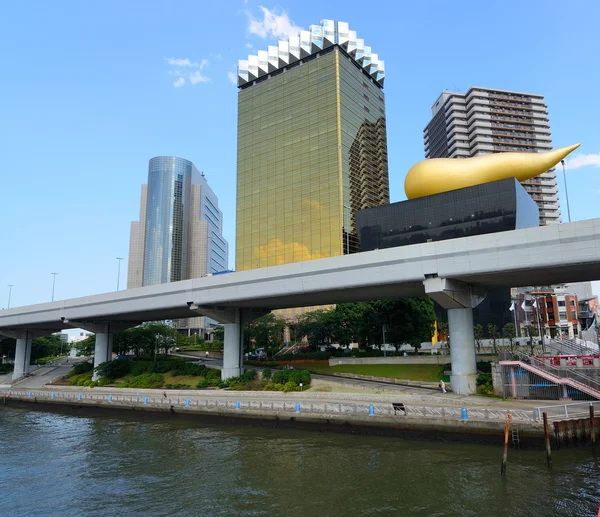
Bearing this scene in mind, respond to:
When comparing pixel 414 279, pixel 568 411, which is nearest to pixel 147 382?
pixel 414 279

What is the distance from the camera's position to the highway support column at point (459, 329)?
3947 centimetres

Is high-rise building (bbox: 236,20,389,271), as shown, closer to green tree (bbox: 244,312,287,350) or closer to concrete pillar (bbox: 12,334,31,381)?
green tree (bbox: 244,312,287,350)

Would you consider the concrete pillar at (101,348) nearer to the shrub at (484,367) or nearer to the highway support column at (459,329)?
the highway support column at (459,329)

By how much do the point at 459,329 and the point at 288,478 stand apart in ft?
78.6

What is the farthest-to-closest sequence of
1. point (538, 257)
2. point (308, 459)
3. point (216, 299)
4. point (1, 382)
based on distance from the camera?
point (1, 382) < point (216, 299) < point (538, 257) < point (308, 459)

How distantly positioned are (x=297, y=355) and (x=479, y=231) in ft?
119

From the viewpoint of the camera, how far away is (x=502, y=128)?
171500 millimetres

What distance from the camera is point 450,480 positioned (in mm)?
22250

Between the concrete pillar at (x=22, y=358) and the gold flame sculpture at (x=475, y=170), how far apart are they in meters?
81.3

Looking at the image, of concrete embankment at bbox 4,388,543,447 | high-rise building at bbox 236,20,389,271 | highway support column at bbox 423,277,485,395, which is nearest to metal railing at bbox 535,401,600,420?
concrete embankment at bbox 4,388,543,447

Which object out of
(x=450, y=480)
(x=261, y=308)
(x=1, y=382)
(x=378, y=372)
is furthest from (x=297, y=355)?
(x=1, y=382)

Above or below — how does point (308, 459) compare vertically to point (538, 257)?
below

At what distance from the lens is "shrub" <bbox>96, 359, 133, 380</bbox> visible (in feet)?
232

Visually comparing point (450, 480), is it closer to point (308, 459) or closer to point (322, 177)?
point (308, 459)
